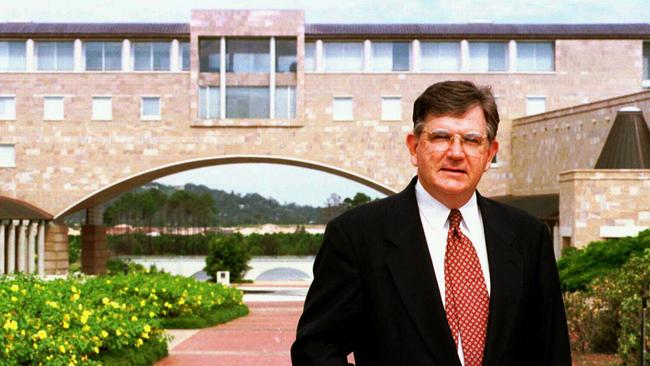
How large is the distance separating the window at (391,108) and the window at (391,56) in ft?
3.93

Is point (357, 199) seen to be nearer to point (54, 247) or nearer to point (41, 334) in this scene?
point (54, 247)

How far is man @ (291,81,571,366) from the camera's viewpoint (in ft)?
12.1

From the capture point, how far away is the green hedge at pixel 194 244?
71625 mm

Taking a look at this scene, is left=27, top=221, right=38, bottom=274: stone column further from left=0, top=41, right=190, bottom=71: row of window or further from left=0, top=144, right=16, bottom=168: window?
left=0, top=41, right=190, bottom=71: row of window

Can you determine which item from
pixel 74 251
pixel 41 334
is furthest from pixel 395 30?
pixel 41 334

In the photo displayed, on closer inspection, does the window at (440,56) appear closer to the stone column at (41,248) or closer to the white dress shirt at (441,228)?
the stone column at (41,248)

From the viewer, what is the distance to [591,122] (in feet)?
117

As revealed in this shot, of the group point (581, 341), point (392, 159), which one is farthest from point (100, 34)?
point (581, 341)

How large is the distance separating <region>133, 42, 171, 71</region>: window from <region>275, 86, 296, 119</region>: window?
4.63m

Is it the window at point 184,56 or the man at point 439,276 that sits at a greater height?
the window at point 184,56

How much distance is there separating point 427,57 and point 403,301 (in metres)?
39.3

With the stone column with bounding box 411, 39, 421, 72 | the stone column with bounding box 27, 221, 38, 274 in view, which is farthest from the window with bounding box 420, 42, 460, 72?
the stone column with bounding box 27, 221, 38, 274

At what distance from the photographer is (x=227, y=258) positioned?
4997 cm

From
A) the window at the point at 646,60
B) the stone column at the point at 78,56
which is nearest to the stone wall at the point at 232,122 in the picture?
the stone column at the point at 78,56
